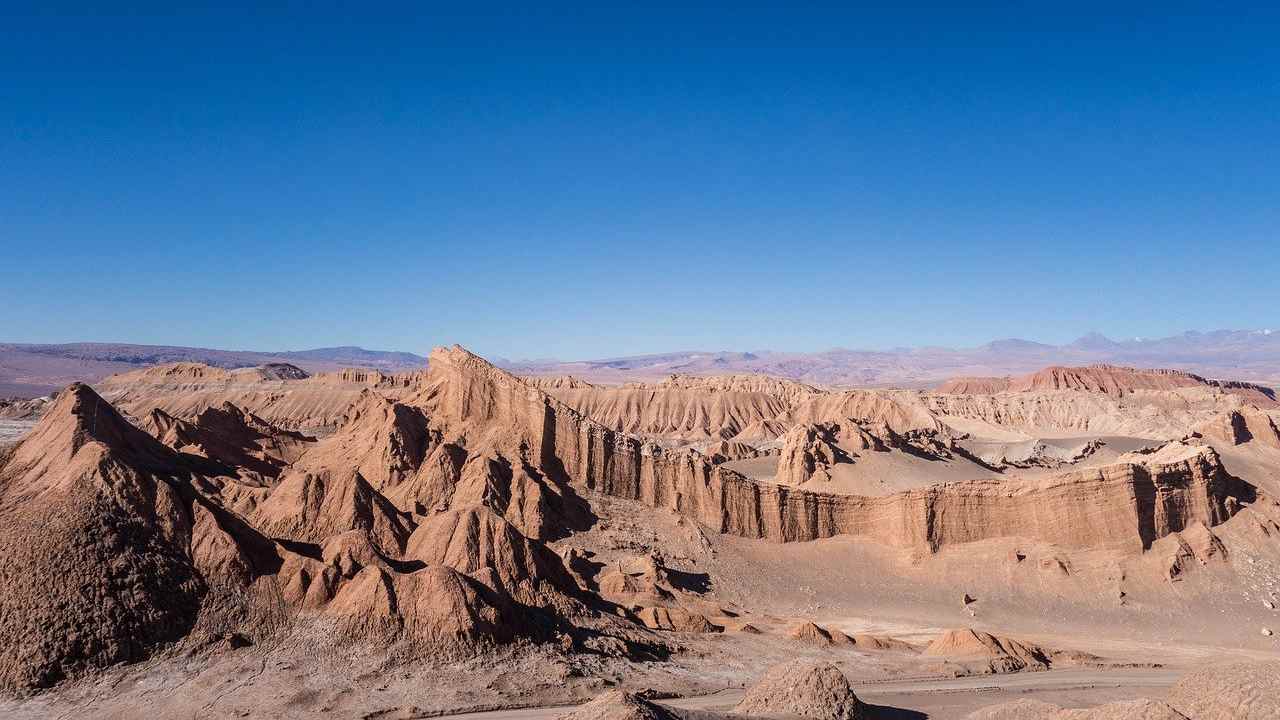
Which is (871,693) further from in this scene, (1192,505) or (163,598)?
(1192,505)

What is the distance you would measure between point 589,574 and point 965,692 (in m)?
16.9

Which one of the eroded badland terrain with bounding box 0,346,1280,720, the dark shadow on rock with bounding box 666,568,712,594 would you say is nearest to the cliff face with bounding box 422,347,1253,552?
the eroded badland terrain with bounding box 0,346,1280,720

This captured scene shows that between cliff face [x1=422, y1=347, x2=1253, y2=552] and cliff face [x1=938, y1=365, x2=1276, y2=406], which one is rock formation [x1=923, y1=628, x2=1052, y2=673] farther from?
cliff face [x1=938, y1=365, x2=1276, y2=406]

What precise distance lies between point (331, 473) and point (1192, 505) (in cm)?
4413

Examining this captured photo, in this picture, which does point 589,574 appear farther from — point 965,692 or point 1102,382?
point 1102,382

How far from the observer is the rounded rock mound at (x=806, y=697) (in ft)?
69.5

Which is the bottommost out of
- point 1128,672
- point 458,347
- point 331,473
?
point 1128,672

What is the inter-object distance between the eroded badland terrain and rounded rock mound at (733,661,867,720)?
79 mm

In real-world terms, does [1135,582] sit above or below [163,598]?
below

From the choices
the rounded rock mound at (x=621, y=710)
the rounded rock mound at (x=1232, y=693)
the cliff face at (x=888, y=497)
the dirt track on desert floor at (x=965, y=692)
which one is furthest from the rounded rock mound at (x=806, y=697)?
the cliff face at (x=888, y=497)

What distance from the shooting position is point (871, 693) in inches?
1011

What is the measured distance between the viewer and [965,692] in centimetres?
2600

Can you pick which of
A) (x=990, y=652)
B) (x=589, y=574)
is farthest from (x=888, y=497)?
(x=589, y=574)

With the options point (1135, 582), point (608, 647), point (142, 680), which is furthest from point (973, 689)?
point (142, 680)
